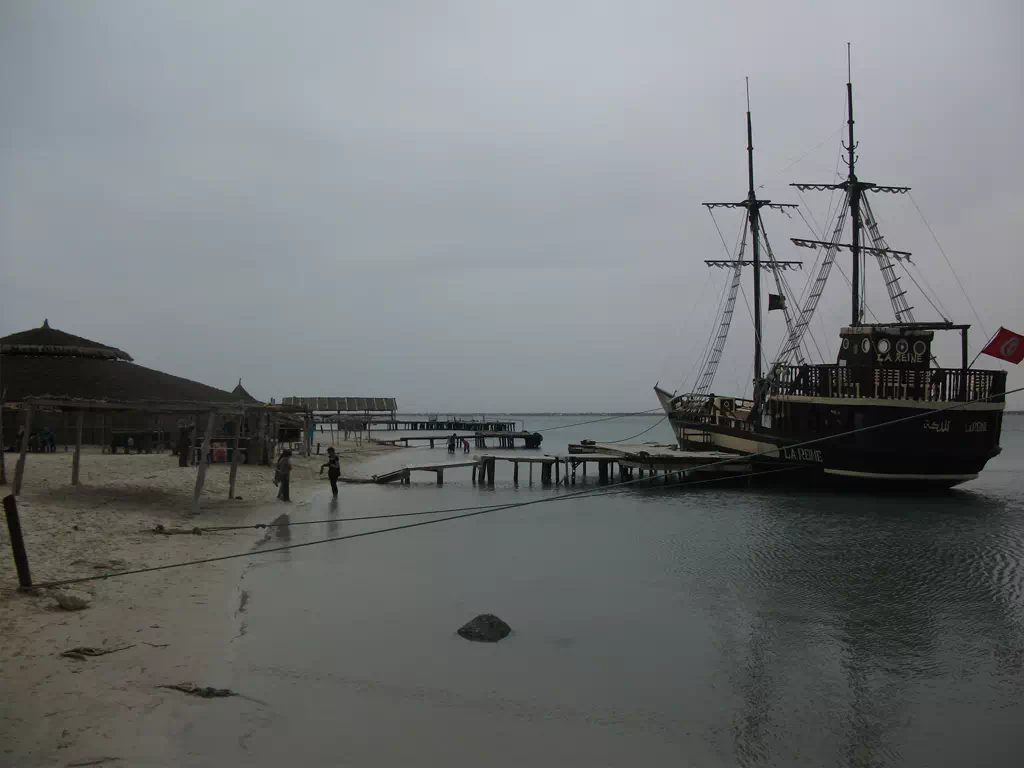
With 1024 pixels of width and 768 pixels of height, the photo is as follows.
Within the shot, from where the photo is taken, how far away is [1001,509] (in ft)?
82.1

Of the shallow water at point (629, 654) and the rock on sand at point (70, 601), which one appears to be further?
the rock on sand at point (70, 601)

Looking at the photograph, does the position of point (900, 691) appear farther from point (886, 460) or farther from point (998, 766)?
point (886, 460)

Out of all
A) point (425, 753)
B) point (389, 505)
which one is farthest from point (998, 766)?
point (389, 505)

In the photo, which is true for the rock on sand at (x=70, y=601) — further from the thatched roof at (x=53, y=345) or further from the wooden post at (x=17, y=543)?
the thatched roof at (x=53, y=345)

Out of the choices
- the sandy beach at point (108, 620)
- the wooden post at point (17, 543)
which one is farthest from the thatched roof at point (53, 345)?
the wooden post at point (17, 543)

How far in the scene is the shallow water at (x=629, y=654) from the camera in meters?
6.62

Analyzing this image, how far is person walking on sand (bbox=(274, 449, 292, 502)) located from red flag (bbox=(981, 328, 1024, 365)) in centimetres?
1693

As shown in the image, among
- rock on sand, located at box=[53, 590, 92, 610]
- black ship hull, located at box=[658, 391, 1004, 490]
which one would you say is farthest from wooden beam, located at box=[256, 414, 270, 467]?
rock on sand, located at box=[53, 590, 92, 610]

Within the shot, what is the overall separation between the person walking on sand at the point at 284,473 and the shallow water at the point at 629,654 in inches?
124

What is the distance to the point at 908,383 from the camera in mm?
24656

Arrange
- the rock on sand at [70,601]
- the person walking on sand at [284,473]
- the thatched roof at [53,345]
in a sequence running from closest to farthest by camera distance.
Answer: the rock on sand at [70,601] < the person walking on sand at [284,473] < the thatched roof at [53,345]

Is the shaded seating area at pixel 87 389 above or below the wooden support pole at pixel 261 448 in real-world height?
above

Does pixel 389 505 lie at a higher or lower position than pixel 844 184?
lower

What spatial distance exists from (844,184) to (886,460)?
13.9 meters
